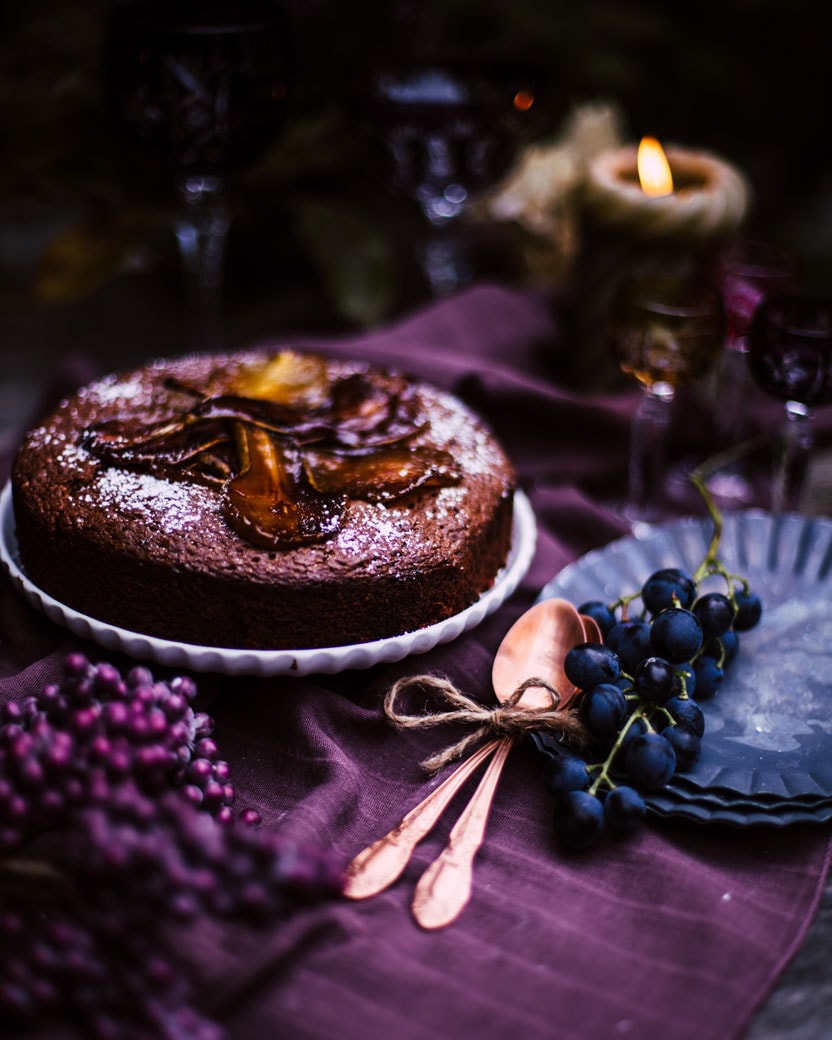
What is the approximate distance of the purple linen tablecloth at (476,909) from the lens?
64 centimetres

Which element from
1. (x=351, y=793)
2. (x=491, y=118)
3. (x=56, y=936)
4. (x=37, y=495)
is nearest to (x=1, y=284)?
(x=491, y=118)

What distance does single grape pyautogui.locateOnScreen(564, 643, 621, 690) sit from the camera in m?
0.82

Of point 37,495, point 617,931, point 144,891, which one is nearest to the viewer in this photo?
point 144,891

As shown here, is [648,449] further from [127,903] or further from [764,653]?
[127,903]

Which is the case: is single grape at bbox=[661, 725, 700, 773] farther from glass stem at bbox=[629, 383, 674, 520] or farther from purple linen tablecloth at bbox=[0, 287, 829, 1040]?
glass stem at bbox=[629, 383, 674, 520]

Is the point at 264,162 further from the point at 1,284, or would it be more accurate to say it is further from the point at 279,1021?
the point at 279,1021

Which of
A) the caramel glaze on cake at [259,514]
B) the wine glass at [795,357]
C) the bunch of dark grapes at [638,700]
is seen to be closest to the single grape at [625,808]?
the bunch of dark grapes at [638,700]

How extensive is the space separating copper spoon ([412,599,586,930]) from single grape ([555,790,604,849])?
0.06 metres

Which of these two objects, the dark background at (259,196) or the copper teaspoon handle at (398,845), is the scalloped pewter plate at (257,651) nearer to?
the copper teaspoon handle at (398,845)

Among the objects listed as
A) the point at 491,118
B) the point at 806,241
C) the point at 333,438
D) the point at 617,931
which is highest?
the point at 491,118

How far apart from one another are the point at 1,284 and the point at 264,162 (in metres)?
0.58

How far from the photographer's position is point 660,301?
1156 mm

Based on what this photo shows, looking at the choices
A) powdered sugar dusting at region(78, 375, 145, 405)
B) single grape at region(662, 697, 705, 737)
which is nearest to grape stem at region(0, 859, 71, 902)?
single grape at region(662, 697, 705, 737)

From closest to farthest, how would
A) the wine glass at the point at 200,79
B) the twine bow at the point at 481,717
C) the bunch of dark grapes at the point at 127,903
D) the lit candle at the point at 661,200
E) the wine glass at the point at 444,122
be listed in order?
the bunch of dark grapes at the point at 127,903 < the twine bow at the point at 481,717 < the wine glass at the point at 200,79 < the lit candle at the point at 661,200 < the wine glass at the point at 444,122
